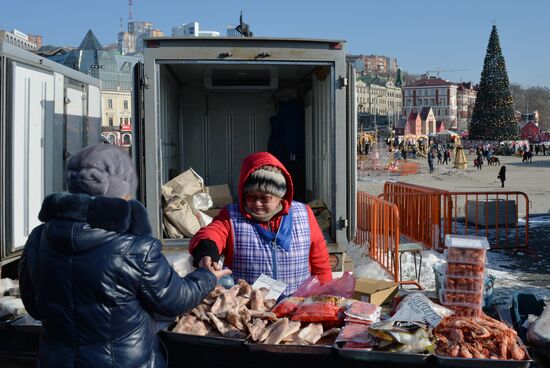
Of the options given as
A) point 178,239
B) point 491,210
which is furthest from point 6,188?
point 491,210

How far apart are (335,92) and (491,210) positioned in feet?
25.5

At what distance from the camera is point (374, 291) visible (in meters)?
3.85

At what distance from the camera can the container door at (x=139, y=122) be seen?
6.07 metres

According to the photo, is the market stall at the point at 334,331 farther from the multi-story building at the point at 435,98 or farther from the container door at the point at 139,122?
the multi-story building at the point at 435,98

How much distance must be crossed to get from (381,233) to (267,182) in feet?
17.3

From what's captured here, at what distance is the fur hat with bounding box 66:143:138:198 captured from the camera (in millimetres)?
2434

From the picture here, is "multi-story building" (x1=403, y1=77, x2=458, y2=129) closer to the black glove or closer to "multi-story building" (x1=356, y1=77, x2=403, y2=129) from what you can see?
"multi-story building" (x1=356, y1=77, x2=403, y2=129)

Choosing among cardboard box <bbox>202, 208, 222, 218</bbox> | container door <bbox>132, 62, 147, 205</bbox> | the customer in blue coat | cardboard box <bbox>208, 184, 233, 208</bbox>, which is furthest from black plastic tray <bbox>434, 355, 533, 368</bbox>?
cardboard box <bbox>208, 184, 233, 208</bbox>

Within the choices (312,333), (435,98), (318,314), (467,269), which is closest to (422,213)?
(467,269)

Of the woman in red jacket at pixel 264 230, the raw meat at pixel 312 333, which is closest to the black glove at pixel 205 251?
the woman in red jacket at pixel 264 230

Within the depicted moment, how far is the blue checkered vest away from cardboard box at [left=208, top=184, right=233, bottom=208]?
5510 millimetres

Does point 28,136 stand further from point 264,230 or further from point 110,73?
point 110,73

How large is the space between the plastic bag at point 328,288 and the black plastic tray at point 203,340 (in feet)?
2.52

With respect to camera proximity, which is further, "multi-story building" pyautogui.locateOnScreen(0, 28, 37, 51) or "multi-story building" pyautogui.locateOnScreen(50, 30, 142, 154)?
"multi-story building" pyautogui.locateOnScreen(50, 30, 142, 154)
